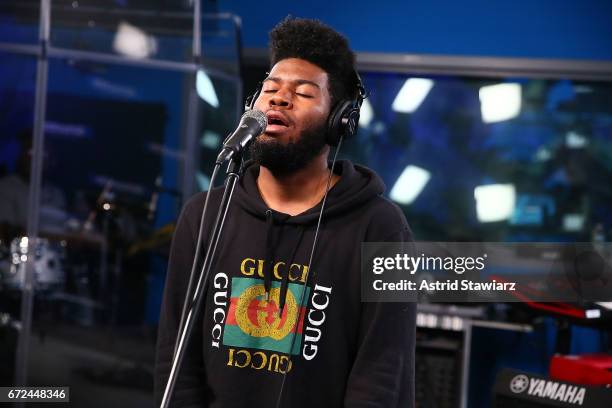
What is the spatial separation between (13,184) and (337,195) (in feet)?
10.2

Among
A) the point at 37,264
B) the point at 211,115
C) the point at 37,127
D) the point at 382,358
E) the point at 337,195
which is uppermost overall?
the point at 211,115

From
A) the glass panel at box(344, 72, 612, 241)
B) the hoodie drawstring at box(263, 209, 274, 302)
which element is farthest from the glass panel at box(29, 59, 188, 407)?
the hoodie drawstring at box(263, 209, 274, 302)

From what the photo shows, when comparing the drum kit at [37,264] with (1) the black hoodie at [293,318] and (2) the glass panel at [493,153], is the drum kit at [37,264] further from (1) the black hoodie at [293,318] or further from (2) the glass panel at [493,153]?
(1) the black hoodie at [293,318]

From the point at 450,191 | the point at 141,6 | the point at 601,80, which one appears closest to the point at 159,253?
the point at 141,6

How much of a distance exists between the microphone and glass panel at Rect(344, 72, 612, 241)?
10.4ft

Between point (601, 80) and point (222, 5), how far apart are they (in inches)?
90.2

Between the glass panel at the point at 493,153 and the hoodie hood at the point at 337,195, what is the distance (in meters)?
2.87

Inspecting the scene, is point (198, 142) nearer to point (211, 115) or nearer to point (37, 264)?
point (211, 115)

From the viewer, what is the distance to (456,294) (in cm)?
212

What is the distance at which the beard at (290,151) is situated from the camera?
172 centimetres

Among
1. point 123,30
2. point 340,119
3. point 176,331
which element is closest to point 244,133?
point 340,119

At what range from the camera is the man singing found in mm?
1659

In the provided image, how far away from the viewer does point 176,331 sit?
1749 mm

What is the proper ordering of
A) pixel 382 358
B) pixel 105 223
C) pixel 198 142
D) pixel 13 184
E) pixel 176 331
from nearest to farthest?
pixel 382 358
pixel 176 331
pixel 13 184
pixel 105 223
pixel 198 142
